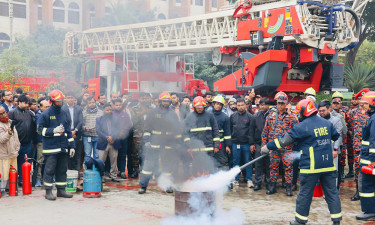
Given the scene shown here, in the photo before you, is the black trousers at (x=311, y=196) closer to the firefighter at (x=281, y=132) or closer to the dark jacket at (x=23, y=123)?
the firefighter at (x=281, y=132)

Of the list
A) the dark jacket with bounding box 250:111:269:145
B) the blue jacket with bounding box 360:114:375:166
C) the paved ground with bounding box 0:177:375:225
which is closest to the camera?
the paved ground with bounding box 0:177:375:225

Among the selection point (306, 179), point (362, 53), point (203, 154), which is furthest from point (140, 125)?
point (362, 53)

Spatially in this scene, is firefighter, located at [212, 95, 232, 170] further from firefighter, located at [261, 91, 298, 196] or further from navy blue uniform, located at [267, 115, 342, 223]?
navy blue uniform, located at [267, 115, 342, 223]

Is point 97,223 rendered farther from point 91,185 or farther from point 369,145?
point 369,145

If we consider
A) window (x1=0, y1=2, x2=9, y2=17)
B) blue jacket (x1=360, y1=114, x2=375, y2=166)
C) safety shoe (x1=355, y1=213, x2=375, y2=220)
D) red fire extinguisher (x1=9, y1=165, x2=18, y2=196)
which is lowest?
safety shoe (x1=355, y1=213, x2=375, y2=220)

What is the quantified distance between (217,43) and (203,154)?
4.99 metres

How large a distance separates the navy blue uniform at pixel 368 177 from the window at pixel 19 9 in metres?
38.7

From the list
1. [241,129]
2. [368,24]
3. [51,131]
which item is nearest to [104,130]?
[51,131]

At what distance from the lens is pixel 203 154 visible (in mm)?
7855

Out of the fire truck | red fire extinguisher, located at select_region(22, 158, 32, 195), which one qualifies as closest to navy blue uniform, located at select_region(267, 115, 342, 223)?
the fire truck

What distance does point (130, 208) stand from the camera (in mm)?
6957

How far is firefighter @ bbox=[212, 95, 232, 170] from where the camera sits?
855 cm

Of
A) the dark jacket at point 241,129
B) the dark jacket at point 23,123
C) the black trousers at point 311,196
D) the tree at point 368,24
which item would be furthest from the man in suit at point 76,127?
the tree at point 368,24

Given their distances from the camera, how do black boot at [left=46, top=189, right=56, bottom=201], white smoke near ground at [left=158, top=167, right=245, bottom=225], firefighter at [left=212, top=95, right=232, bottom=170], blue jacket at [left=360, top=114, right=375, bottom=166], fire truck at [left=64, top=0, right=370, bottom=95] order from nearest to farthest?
white smoke near ground at [left=158, top=167, right=245, bottom=225], blue jacket at [left=360, top=114, right=375, bottom=166], black boot at [left=46, top=189, right=56, bottom=201], firefighter at [left=212, top=95, right=232, bottom=170], fire truck at [left=64, top=0, right=370, bottom=95]
